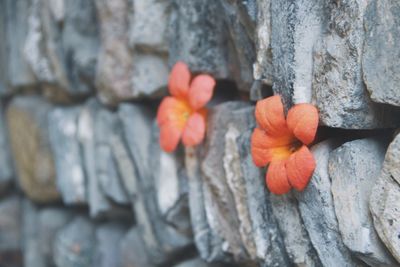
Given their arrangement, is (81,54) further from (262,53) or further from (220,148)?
(262,53)

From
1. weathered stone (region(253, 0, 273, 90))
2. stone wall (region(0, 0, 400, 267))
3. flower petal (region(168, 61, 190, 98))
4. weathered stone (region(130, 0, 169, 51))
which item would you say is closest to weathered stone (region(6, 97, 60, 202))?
stone wall (region(0, 0, 400, 267))

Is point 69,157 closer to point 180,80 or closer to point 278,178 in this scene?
point 180,80

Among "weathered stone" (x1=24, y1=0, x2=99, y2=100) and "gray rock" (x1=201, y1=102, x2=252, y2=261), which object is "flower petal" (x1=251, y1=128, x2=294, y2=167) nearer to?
"gray rock" (x1=201, y1=102, x2=252, y2=261)

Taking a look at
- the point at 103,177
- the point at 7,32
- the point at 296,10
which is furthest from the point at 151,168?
the point at 7,32

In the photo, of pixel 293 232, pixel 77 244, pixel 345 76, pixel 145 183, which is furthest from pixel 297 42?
pixel 77 244

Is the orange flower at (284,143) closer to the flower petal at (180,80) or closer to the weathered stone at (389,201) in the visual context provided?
the weathered stone at (389,201)

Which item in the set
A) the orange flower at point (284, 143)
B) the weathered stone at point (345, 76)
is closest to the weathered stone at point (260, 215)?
the orange flower at point (284, 143)
